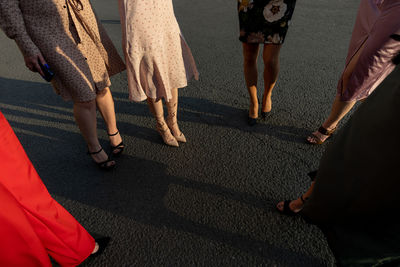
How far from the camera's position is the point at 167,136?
226 cm

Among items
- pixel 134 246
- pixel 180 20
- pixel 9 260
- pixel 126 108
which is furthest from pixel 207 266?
pixel 180 20

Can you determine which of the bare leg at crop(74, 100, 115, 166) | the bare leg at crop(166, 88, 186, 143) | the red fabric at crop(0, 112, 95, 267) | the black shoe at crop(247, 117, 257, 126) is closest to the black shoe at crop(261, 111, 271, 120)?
the black shoe at crop(247, 117, 257, 126)

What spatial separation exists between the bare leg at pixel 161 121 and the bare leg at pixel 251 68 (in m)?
0.87

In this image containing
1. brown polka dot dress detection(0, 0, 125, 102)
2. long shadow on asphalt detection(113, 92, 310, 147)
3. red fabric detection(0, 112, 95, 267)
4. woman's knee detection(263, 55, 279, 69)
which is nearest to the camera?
red fabric detection(0, 112, 95, 267)

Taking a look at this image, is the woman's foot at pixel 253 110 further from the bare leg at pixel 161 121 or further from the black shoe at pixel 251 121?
the bare leg at pixel 161 121

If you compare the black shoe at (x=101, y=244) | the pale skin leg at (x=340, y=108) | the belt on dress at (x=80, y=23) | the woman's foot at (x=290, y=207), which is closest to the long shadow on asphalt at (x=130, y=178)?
the woman's foot at (x=290, y=207)

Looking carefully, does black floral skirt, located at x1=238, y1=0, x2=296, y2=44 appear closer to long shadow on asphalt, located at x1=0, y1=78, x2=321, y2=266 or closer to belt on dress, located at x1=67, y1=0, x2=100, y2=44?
long shadow on asphalt, located at x1=0, y1=78, x2=321, y2=266

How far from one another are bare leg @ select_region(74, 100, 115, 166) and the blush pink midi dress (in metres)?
1.98

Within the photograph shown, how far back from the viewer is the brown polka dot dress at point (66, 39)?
1.34 meters

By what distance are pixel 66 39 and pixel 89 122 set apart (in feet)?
2.12

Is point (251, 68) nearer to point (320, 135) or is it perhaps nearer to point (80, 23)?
point (320, 135)

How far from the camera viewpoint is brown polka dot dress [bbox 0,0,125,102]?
1341 mm

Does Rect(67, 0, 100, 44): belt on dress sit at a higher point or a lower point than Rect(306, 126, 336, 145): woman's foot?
higher

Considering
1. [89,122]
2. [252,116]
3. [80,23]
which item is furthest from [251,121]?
[80,23]
